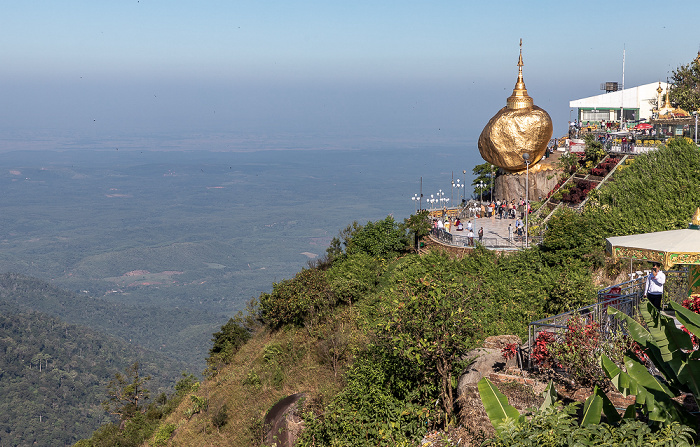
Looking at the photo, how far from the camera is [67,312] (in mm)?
175875

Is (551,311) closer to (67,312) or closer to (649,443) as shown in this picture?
(649,443)

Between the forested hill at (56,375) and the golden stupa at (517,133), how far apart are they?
7761 centimetres

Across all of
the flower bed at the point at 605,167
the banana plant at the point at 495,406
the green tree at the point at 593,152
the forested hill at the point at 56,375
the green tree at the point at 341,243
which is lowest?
the forested hill at the point at 56,375

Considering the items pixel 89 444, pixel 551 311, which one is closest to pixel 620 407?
pixel 551 311

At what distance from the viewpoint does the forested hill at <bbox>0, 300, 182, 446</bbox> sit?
95.8m

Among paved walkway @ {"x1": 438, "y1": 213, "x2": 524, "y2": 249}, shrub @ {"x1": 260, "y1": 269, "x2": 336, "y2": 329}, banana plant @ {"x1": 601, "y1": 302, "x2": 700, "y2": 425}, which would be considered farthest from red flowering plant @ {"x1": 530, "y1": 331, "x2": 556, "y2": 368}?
paved walkway @ {"x1": 438, "y1": 213, "x2": 524, "y2": 249}

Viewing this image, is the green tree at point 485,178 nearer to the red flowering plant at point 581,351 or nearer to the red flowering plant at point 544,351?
the red flowering plant at point 544,351

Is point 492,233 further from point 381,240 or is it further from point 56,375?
point 56,375

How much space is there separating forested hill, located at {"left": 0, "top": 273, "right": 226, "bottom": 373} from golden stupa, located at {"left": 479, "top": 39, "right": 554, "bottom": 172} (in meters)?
133

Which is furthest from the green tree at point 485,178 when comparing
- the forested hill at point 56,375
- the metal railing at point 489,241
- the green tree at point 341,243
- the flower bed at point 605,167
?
the forested hill at point 56,375

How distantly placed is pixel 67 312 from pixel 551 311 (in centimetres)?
17386

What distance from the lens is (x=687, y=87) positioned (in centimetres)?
5416

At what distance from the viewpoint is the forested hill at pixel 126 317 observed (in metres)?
169

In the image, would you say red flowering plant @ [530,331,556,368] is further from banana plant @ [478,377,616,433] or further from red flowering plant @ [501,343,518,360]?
banana plant @ [478,377,616,433]
